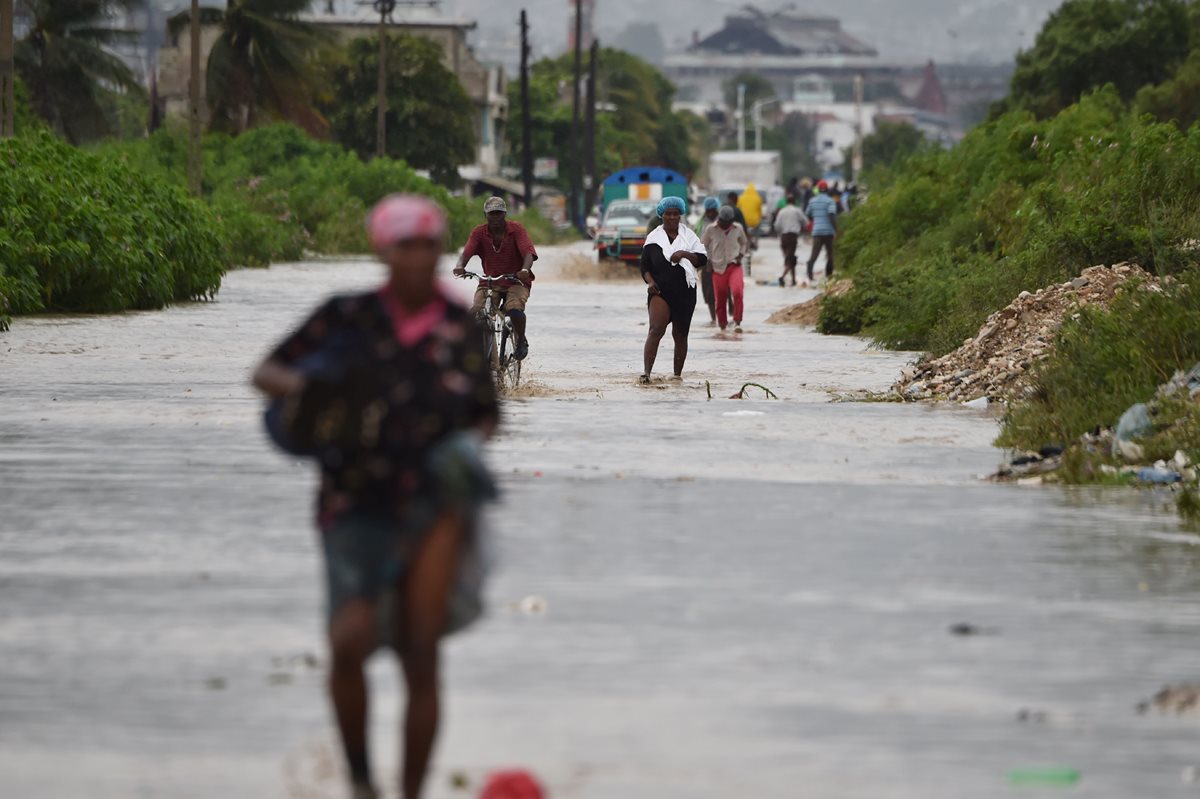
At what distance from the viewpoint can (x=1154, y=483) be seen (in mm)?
13359

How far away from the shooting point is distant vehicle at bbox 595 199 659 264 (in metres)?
51.6

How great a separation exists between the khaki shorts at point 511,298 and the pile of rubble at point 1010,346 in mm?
3262

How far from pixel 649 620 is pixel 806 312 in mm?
24432

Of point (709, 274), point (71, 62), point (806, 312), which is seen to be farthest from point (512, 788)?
point (71, 62)

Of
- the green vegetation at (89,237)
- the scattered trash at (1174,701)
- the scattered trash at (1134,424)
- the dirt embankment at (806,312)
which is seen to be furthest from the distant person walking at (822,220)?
the scattered trash at (1174,701)

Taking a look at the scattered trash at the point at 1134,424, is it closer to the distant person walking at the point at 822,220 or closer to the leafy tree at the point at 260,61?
the distant person walking at the point at 822,220

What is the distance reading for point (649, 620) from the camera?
8.96 m

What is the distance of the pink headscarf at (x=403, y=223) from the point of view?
6.01 meters

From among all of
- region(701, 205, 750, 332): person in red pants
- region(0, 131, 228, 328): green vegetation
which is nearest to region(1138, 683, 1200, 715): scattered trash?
region(0, 131, 228, 328): green vegetation

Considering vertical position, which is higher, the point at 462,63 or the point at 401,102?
the point at 462,63

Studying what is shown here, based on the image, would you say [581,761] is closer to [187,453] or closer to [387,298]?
[387,298]

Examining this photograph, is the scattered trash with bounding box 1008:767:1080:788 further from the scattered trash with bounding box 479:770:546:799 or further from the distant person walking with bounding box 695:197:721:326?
the distant person walking with bounding box 695:197:721:326

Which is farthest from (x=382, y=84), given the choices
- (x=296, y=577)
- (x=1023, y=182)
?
(x=296, y=577)

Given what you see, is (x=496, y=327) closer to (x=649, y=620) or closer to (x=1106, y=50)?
(x=649, y=620)
